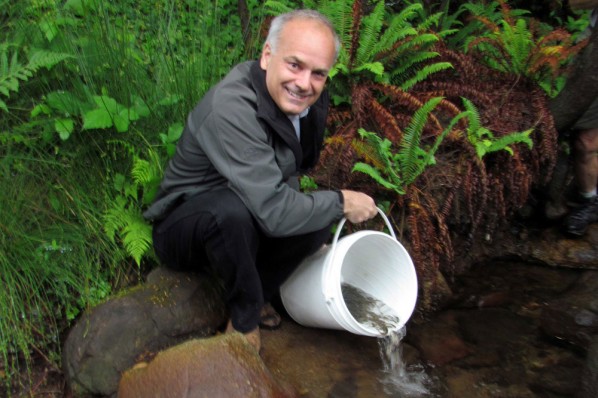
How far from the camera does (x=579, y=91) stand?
4254 millimetres

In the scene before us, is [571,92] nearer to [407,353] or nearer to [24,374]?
[407,353]

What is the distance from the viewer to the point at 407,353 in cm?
332

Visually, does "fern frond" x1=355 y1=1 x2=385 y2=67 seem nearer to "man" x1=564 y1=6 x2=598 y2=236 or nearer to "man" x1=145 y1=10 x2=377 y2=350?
"man" x1=145 y1=10 x2=377 y2=350

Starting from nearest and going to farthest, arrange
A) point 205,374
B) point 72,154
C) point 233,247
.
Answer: point 205,374 < point 233,247 < point 72,154

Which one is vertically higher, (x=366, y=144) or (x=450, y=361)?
(x=366, y=144)

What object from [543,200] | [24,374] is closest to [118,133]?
[24,374]

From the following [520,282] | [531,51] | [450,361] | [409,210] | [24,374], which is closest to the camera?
[24,374]

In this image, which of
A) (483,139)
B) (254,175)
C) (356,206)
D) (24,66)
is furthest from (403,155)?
(24,66)

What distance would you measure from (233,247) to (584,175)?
3.55 meters

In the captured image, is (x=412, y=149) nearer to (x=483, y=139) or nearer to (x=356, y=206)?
(x=483, y=139)

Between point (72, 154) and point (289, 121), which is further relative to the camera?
point (72, 154)

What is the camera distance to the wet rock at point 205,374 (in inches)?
93.7

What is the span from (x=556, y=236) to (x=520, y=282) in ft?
2.63

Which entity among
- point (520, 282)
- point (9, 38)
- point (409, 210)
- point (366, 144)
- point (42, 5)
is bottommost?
point (520, 282)
